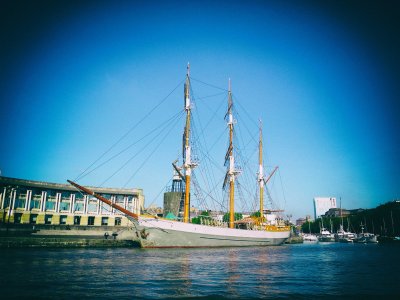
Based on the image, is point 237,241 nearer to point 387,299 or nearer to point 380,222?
point 387,299

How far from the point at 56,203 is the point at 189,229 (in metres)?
49.3

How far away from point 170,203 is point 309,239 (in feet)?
250

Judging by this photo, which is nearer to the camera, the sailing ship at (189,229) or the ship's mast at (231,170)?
the sailing ship at (189,229)

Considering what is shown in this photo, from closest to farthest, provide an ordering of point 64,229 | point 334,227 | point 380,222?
point 64,229
point 380,222
point 334,227

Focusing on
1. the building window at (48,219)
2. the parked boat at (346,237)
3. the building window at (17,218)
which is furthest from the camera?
the parked boat at (346,237)

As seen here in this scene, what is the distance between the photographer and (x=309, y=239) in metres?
134

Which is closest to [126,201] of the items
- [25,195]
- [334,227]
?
[25,195]

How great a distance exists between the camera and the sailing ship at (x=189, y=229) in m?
44.7

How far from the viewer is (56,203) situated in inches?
3088

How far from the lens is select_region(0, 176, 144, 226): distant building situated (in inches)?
2699

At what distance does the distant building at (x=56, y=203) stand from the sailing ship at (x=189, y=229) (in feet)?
65.5

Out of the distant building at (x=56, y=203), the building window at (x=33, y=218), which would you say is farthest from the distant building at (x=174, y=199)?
the building window at (x=33, y=218)

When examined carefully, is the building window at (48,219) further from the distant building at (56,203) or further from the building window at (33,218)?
the building window at (33,218)

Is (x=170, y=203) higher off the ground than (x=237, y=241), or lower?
higher
